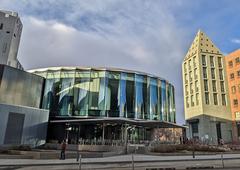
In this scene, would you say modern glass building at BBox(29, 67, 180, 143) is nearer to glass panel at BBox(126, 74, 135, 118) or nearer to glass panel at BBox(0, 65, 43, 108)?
glass panel at BBox(126, 74, 135, 118)

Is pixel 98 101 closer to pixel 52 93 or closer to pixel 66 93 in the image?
pixel 66 93

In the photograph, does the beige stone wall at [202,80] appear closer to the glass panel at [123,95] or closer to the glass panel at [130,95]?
the glass panel at [130,95]

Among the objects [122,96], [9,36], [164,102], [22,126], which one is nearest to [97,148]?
[22,126]

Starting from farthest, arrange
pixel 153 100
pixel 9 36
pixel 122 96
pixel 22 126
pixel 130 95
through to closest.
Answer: pixel 9 36
pixel 153 100
pixel 130 95
pixel 122 96
pixel 22 126

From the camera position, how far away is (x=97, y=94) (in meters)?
39.7

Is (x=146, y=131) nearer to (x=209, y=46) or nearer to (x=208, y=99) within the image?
(x=208, y=99)

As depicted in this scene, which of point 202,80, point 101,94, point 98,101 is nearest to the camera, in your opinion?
point 98,101

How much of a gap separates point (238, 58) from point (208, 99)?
50.8ft

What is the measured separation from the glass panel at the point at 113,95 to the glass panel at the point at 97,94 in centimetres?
90

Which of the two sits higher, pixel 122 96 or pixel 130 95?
pixel 130 95

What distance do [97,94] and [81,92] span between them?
3070 millimetres

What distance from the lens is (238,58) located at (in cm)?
6750

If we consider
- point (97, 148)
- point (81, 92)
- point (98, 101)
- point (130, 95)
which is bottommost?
point (97, 148)

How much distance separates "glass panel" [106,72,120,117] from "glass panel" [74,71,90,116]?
3.85 metres
